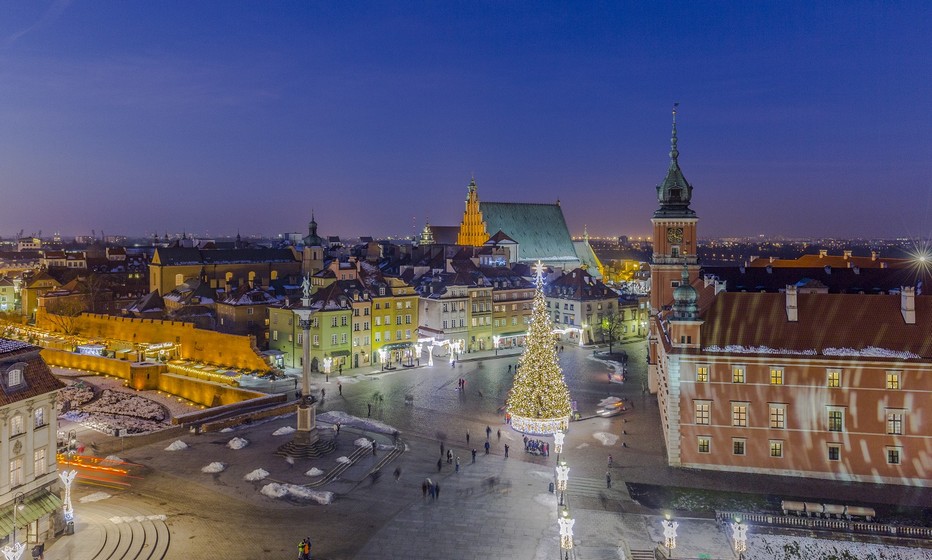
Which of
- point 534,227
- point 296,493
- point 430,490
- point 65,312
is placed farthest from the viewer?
point 534,227

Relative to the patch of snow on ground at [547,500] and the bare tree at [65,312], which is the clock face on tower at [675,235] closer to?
the patch of snow on ground at [547,500]

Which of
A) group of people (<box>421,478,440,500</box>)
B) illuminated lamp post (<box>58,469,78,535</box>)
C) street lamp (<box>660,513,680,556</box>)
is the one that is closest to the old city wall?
illuminated lamp post (<box>58,469,78,535</box>)

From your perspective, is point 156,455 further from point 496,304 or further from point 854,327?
point 496,304

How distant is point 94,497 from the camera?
2627cm

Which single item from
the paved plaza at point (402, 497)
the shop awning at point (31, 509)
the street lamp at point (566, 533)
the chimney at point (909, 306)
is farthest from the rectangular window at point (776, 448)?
the shop awning at point (31, 509)

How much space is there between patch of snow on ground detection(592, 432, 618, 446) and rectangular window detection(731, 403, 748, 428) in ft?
19.6

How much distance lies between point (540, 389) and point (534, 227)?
6494cm

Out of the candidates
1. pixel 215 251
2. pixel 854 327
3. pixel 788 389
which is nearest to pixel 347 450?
pixel 788 389

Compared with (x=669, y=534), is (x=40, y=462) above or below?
above

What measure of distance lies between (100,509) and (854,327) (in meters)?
31.6

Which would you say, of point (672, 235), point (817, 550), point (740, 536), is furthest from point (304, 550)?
point (672, 235)

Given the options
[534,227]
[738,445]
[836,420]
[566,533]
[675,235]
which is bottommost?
[566,533]

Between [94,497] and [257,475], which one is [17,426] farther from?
[257,475]

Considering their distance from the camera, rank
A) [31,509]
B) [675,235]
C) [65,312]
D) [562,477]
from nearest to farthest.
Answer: [31,509] < [562,477] < [675,235] < [65,312]
